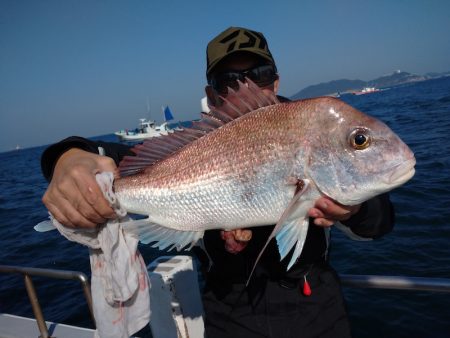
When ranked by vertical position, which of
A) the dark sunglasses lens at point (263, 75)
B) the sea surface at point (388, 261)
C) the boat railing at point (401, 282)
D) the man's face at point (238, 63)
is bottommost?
the sea surface at point (388, 261)

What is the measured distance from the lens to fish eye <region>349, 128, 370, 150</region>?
177 centimetres

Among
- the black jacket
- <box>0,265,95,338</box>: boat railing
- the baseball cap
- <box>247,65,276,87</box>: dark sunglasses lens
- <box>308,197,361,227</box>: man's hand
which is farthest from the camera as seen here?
<box>0,265,95,338</box>: boat railing

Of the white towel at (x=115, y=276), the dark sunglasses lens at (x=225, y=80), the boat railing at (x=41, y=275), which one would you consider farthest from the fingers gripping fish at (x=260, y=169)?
the boat railing at (x=41, y=275)

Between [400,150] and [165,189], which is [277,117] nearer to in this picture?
[400,150]

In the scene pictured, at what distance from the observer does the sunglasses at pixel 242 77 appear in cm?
253

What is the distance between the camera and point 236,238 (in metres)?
1.96

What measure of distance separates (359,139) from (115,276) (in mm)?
1734

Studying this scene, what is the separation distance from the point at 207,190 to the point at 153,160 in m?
0.49

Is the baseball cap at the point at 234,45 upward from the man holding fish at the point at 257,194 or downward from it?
upward

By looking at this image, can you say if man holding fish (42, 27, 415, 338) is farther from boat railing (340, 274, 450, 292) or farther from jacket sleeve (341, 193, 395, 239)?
boat railing (340, 274, 450, 292)

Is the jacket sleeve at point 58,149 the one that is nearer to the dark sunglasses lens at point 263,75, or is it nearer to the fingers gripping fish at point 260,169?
the fingers gripping fish at point 260,169

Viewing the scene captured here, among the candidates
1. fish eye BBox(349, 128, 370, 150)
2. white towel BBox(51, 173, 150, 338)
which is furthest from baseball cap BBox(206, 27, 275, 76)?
white towel BBox(51, 173, 150, 338)

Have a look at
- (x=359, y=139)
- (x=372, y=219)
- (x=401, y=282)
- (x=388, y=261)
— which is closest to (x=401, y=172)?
(x=359, y=139)

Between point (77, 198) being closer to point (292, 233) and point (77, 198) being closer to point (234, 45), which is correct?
point (292, 233)
